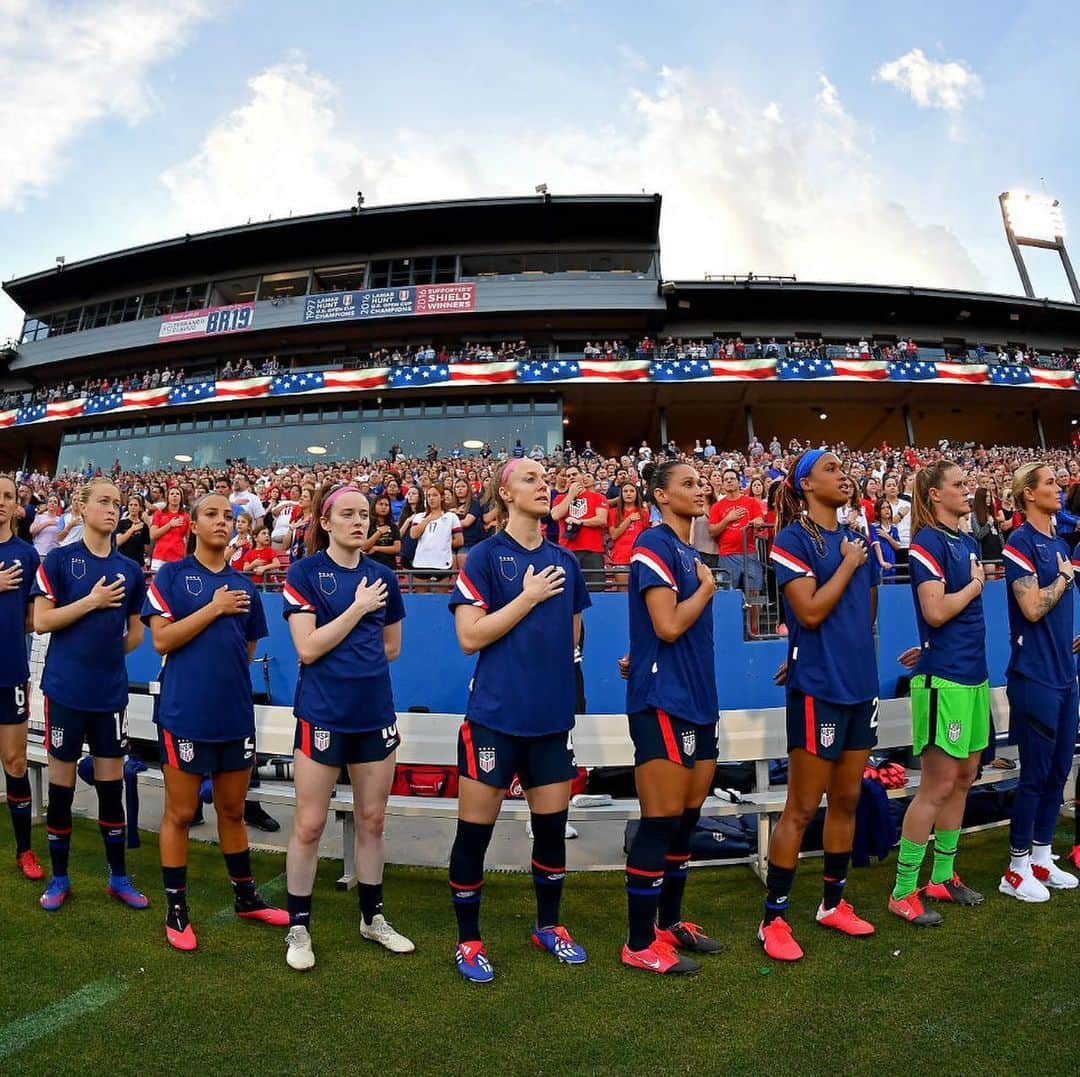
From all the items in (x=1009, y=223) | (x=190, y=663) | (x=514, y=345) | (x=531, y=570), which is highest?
(x=1009, y=223)

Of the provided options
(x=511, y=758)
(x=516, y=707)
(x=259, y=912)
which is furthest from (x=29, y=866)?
(x=516, y=707)

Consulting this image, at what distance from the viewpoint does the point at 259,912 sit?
3.29 metres

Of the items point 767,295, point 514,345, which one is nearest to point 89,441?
point 514,345

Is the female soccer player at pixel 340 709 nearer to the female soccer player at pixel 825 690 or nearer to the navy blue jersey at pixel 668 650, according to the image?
the navy blue jersey at pixel 668 650

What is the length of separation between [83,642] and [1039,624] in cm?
483

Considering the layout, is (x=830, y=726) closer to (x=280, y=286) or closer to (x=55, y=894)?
(x=55, y=894)

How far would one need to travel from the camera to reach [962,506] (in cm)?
338

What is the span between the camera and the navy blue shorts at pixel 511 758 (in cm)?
280

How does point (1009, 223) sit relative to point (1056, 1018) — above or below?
above

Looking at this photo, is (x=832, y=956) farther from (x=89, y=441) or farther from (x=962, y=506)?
(x=89, y=441)

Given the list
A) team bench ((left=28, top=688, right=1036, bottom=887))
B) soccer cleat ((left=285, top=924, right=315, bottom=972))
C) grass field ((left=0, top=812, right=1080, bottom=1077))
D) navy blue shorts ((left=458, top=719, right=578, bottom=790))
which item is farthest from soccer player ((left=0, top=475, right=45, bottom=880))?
navy blue shorts ((left=458, top=719, right=578, bottom=790))

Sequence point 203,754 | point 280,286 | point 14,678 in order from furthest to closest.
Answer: point 280,286
point 14,678
point 203,754

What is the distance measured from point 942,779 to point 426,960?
2.43m

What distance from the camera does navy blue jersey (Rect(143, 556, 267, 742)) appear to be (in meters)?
3.12
